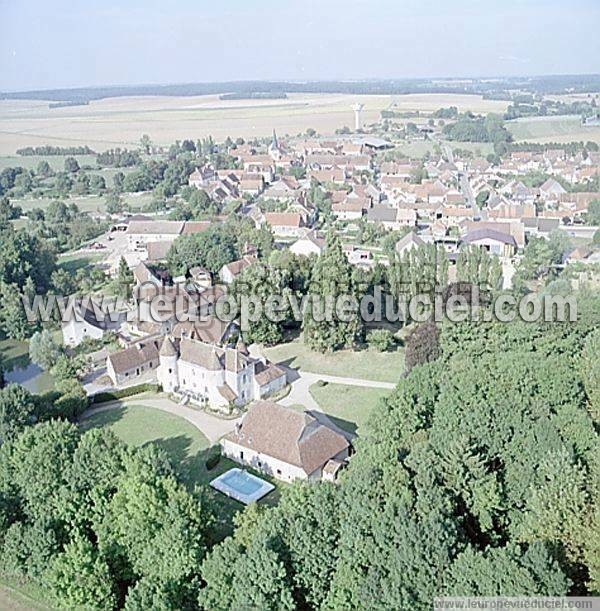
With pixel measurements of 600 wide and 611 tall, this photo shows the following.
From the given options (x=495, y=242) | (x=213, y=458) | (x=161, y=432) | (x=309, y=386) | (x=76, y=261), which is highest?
(x=495, y=242)

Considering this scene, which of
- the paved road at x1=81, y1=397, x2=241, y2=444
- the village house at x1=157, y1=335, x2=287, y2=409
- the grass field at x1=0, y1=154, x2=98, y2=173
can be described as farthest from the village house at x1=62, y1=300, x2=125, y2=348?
the grass field at x1=0, y1=154, x2=98, y2=173

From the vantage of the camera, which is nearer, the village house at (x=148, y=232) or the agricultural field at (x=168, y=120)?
the village house at (x=148, y=232)

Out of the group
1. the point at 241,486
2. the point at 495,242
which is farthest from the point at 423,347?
the point at 495,242

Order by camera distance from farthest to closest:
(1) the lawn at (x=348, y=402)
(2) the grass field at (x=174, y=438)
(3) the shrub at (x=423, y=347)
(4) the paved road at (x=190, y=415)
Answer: (3) the shrub at (x=423, y=347) → (1) the lawn at (x=348, y=402) → (4) the paved road at (x=190, y=415) → (2) the grass field at (x=174, y=438)

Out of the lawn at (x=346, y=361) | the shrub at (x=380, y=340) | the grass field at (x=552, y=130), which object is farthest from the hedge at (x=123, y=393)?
the grass field at (x=552, y=130)

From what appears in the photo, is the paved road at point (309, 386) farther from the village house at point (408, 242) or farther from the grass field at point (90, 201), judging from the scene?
the grass field at point (90, 201)

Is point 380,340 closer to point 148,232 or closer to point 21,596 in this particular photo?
point 21,596

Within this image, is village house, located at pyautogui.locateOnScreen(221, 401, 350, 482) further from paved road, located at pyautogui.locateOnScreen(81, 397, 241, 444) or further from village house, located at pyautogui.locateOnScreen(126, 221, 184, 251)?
village house, located at pyautogui.locateOnScreen(126, 221, 184, 251)
